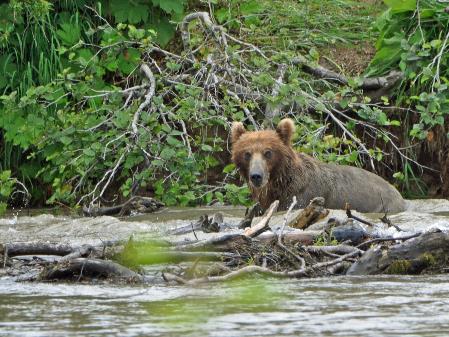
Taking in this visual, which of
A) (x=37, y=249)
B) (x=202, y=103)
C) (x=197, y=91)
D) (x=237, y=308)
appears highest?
(x=197, y=91)

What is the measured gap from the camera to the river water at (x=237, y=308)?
5.43 m

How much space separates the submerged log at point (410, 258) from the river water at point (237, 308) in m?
0.13

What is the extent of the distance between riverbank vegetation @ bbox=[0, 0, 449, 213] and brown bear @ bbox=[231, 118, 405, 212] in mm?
222

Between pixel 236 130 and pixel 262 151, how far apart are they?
0.30 metres

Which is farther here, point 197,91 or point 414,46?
point 414,46

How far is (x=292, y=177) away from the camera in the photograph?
36.2ft

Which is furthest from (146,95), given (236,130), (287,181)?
(287,181)

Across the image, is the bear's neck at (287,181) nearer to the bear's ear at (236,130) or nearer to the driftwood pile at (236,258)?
the bear's ear at (236,130)

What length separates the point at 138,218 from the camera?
10898 millimetres

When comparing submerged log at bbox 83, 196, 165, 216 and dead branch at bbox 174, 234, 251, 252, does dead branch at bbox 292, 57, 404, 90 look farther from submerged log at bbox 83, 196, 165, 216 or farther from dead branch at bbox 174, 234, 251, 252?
dead branch at bbox 174, 234, 251, 252

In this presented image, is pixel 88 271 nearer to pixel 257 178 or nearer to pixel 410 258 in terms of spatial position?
pixel 410 258

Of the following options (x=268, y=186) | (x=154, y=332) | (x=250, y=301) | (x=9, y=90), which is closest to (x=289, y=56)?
(x=268, y=186)

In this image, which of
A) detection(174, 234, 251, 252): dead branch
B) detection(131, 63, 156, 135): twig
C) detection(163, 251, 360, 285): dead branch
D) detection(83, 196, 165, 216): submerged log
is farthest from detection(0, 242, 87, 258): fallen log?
detection(83, 196, 165, 216): submerged log

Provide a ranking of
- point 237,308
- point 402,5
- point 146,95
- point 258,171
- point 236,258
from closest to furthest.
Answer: point 237,308
point 236,258
point 258,171
point 146,95
point 402,5
